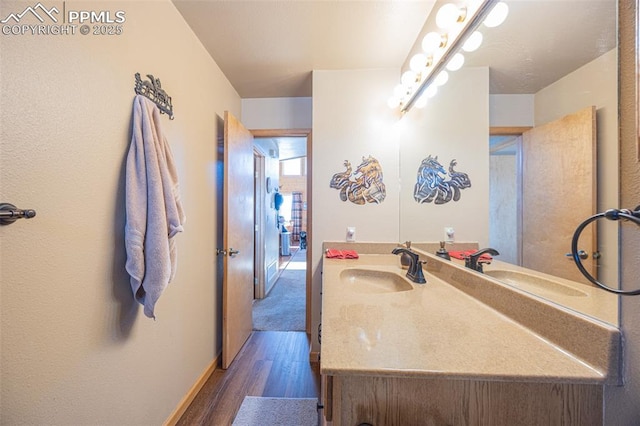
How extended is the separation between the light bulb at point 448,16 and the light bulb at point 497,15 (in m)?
0.20

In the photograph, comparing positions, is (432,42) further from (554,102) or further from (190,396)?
(190,396)

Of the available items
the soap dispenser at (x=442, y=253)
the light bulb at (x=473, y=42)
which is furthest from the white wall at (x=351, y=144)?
the light bulb at (x=473, y=42)

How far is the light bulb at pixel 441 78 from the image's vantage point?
1.38 metres

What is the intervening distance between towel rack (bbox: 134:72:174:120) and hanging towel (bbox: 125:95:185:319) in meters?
0.10

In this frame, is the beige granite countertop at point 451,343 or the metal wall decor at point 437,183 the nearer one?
the beige granite countertop at point 451,343

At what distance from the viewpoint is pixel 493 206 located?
1.02 metres

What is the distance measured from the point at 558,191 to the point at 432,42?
1.18 metres

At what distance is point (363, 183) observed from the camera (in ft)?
6.90

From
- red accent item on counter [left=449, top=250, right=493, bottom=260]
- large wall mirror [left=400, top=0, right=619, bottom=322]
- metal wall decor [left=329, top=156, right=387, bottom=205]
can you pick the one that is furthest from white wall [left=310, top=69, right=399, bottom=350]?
large wall mirror [left=400, top=0, right=619, bottom=322]

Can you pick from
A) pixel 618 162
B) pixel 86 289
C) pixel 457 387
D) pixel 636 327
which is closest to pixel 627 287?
pixel 636 327

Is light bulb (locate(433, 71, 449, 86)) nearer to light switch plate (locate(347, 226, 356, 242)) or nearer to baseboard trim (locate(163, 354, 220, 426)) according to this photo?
light switch plate (locate(347, 226, 356, 242))

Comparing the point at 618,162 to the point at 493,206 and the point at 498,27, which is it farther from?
the point at 498,27

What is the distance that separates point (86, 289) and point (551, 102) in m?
1.73

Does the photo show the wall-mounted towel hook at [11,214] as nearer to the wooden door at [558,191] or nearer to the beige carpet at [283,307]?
the wooden door at [558,191]
